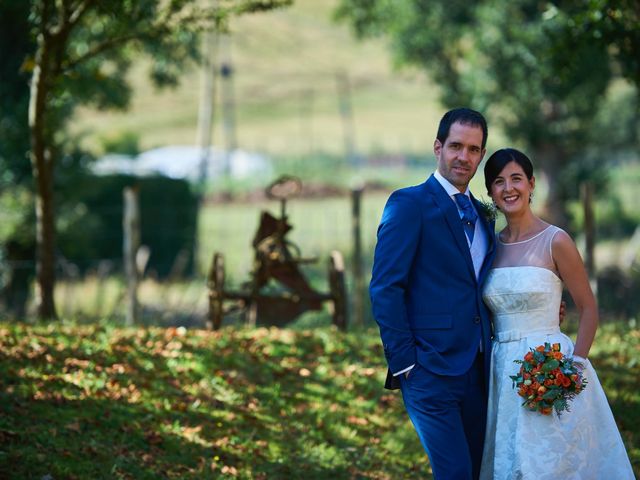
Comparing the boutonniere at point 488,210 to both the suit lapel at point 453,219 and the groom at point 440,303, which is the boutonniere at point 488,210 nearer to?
the groom at point 440,303

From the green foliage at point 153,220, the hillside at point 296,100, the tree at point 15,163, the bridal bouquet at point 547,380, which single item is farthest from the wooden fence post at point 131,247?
the hillside at point 296,100

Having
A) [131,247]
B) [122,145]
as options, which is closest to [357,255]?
[131,247]

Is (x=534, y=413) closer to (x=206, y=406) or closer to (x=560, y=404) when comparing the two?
(x=560, y=404)

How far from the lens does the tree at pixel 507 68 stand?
19.8 metres

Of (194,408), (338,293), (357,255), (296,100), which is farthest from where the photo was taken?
(296,100)

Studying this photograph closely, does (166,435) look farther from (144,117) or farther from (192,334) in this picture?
(144,117)

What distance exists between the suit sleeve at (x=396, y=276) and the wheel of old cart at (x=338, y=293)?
19.8 feet

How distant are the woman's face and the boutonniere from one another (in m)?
0.05

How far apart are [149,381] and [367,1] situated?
16787 mm

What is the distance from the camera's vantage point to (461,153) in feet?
17.0

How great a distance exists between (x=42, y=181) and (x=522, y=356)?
24.4 feet

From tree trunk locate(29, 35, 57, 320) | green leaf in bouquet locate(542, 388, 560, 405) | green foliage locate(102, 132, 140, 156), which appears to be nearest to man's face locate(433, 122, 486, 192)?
green leaf in bouquet locate(542, 388, 560, 405)

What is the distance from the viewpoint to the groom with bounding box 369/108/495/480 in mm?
4980

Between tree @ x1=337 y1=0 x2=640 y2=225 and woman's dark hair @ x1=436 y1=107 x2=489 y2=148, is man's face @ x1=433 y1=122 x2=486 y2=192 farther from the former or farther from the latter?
tree @ x1=337 y1=0 x2=640 y2=225
